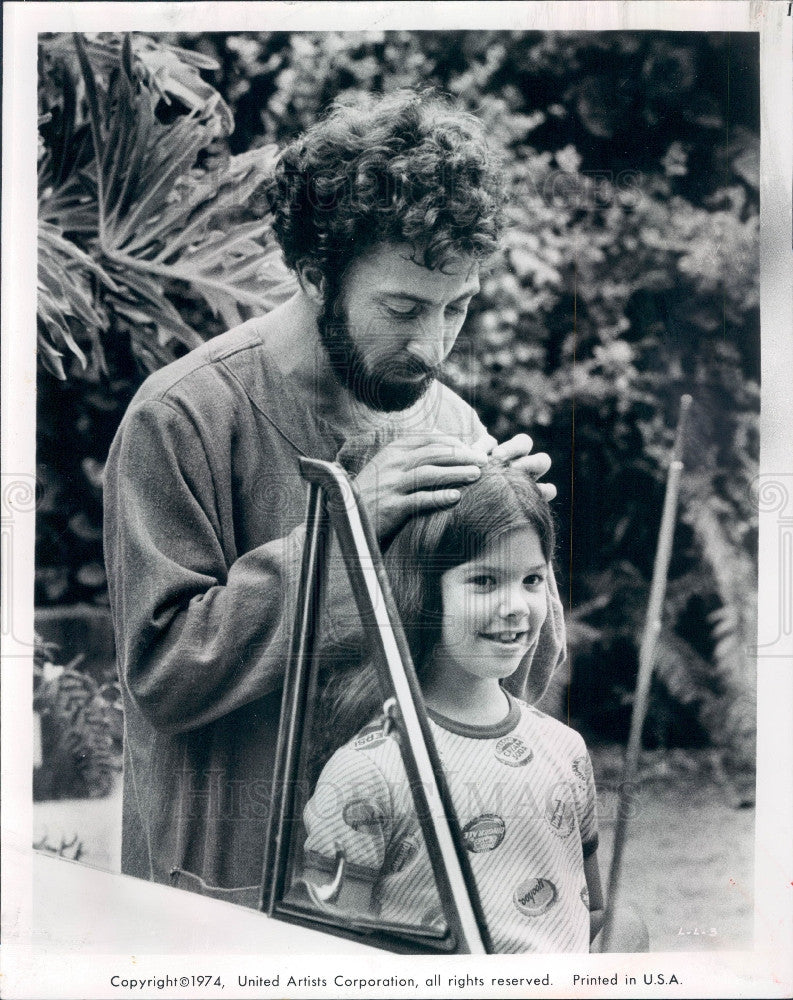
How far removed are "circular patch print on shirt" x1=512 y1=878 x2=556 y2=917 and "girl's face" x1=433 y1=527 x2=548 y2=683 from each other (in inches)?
20.7

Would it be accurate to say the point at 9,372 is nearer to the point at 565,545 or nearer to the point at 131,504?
the point at 131,504

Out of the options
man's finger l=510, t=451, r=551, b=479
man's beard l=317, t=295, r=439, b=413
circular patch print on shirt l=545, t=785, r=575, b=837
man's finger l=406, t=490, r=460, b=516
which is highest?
man's beard l=317, t=295, r=439, b=413

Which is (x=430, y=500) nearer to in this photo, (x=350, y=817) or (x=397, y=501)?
(x=397, y=501)

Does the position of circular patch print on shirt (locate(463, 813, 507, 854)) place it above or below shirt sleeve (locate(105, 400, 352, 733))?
below

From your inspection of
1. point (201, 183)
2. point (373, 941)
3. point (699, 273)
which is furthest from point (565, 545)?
point (201, 183)

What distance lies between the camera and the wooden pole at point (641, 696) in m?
2.80

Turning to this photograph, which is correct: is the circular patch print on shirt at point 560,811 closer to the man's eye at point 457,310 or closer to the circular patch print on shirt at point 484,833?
the circular patch print on shirt at point 484,833

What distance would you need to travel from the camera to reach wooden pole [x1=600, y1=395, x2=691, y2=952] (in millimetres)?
2805

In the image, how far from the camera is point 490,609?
2.72 metres

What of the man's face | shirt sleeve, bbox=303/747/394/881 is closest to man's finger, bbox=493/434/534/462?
the man's face

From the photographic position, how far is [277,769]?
271 centimetres

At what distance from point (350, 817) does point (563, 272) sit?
150 cm

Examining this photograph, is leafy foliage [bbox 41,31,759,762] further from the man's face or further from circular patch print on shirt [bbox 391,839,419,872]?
circular patch print on shirt [bbox 391,839,419,872]

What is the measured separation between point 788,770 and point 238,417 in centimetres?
173
